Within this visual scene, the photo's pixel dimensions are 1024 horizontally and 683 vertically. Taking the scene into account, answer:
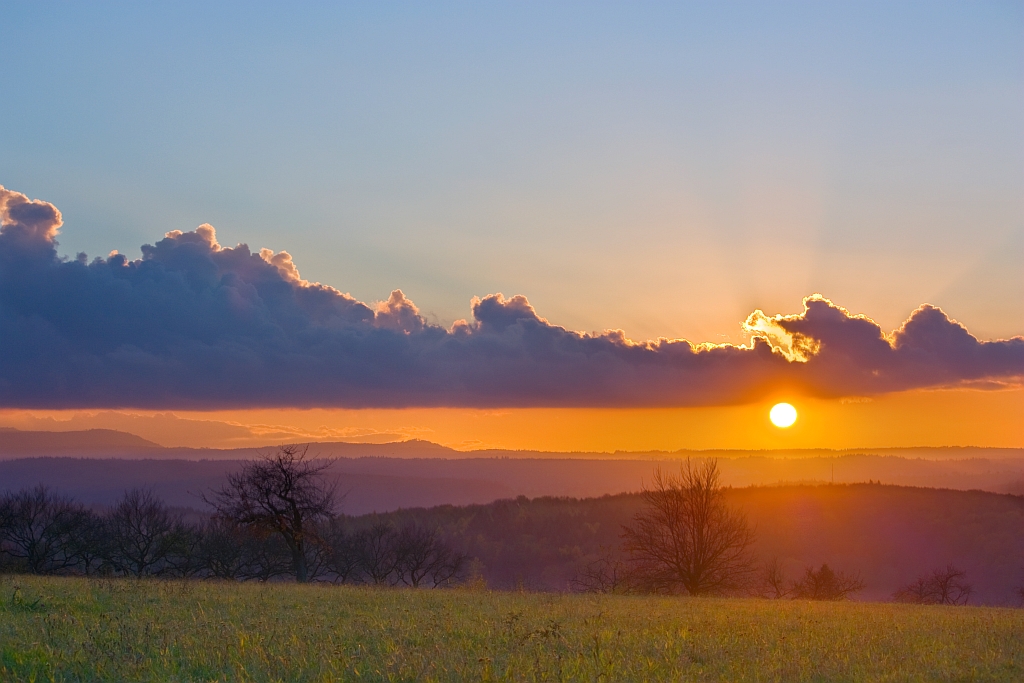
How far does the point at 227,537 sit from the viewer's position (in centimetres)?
7850

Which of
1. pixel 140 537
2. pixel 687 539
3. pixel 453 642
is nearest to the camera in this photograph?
pixel 453 642

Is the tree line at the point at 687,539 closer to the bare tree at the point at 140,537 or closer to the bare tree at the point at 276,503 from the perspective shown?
the bare tree at the point at 276,503

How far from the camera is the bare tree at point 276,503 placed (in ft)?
159

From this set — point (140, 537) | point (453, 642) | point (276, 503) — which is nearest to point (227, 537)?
point (140, 537)

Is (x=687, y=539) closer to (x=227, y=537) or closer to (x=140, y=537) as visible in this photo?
(x=227, y=537)

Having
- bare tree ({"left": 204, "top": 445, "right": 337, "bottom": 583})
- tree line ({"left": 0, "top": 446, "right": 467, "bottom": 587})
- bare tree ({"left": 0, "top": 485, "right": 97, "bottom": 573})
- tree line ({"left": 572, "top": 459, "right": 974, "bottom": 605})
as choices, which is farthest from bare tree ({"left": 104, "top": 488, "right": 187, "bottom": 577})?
tree line ({"left": 572, "top": 459, "right": 974, "bottom": 605})

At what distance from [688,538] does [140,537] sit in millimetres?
52249

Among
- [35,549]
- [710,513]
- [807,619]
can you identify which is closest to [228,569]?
[35,549]

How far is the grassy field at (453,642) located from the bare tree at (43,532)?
186ft

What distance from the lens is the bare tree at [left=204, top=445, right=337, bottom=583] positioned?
1908 inches

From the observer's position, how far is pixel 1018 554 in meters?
185

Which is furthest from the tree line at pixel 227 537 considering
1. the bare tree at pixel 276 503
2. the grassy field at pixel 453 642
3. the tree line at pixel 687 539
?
the grassy field at pixel 453 642

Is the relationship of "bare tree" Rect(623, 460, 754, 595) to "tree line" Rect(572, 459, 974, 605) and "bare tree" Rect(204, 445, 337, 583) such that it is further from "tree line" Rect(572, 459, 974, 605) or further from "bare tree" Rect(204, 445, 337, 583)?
"bare tree" Rect(204, 445, 337, 583)

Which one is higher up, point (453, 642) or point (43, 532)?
point (453, 642)
